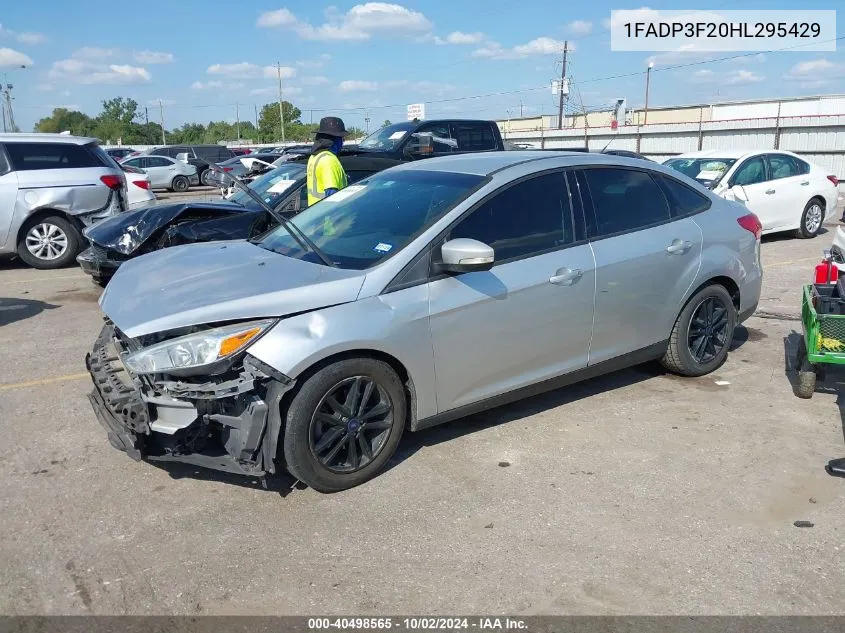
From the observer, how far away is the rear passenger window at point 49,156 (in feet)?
32.9

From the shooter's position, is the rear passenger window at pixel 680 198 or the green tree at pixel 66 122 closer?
the rear passenger window at pixel 680 198

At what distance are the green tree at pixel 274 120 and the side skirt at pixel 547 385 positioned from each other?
3345 inches

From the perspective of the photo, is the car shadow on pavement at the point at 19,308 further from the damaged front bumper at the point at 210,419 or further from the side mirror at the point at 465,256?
the side mirror at the point at 465,256

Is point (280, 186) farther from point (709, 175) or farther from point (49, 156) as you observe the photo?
point (709, 175)

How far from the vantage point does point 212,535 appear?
3.39 meters

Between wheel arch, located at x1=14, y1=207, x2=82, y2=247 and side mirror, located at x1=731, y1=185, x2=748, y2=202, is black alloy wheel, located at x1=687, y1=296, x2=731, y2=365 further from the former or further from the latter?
wheel arch, located at x1=14, y1=207, x2=82, y2=247

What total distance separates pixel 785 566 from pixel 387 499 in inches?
73.3

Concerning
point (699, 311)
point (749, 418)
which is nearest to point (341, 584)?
point (749, 418)

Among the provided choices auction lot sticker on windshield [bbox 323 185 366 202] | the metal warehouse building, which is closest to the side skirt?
auction lot sticker on windshield [bbox 323 185 366 202]

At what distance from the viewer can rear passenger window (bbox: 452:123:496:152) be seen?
1246 centimetres

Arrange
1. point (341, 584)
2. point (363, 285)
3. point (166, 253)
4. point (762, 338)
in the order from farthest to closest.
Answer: point (762, 338) < point (166, 253) < point (363, 285) < point (341, 584)

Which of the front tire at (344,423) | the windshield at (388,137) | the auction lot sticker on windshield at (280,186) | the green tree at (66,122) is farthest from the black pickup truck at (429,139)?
the green tree at (66,122)

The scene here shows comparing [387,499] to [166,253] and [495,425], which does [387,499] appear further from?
[166,253]

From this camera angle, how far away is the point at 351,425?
12.1ft
